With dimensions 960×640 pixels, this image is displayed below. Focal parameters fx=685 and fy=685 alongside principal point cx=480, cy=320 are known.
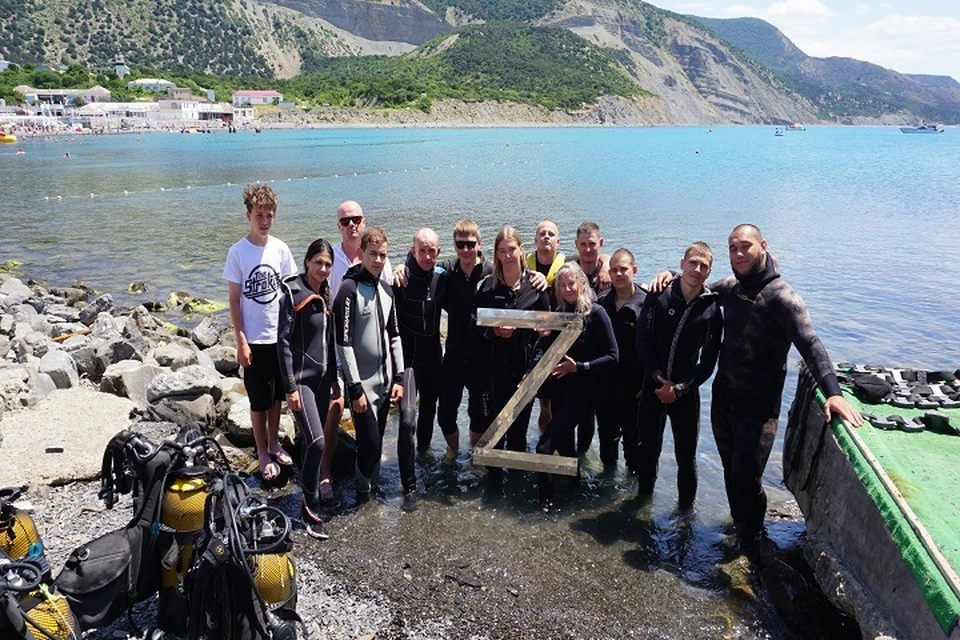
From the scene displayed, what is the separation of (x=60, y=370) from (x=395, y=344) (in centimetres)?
558

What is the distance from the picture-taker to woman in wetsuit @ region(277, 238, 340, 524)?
6531 millimetres

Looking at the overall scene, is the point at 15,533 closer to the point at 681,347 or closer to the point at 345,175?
the point at 681,347

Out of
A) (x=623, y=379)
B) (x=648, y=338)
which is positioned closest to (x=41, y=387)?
(x=623, y=379)

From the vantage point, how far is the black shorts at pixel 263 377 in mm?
7066

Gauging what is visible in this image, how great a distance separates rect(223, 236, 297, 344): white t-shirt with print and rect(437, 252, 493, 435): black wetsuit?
5.71ft

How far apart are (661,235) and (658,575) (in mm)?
24609

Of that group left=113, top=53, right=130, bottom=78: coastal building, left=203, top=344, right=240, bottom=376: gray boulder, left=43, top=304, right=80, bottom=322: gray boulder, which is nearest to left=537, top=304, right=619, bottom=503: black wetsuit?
left=203, top=344, right=240, bottom=376: gray boulder

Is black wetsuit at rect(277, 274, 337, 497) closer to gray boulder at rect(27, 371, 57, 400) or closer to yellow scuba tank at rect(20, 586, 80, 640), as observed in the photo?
yellow scuba tank at rect(20, 586, 80, 640)

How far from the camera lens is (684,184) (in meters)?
52.4

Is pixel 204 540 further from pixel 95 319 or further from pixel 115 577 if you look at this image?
pixel 95 319

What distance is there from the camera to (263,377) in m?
7.21

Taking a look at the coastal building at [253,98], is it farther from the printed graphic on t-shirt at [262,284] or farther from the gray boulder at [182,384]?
the printed graphic on t-shirt at [262,284]

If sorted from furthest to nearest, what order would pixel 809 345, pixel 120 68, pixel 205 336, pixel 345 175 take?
pixel 120 68
pixel 345 175
pixel 205 336
pixel 809 345

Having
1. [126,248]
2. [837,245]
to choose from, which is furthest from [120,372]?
[837,245]
